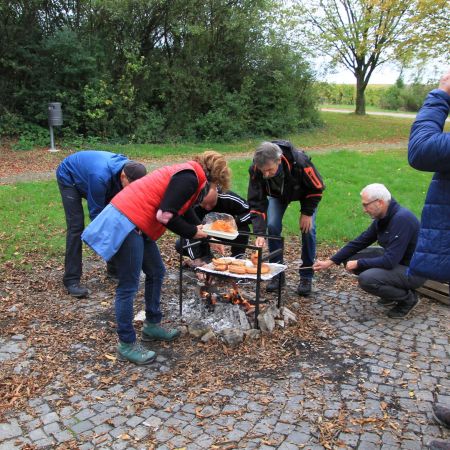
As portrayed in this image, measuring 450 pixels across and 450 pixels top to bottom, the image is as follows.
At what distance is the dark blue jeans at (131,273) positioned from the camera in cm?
346

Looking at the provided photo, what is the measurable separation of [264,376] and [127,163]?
2.18m

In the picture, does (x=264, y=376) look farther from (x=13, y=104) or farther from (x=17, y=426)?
(x=13, y=104)

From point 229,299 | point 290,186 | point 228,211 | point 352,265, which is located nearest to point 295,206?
point 228,211

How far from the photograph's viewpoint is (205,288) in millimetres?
4648

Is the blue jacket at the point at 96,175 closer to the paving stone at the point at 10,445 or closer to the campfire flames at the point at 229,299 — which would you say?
the campfire flames at the point at 229,299

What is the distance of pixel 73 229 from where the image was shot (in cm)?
488

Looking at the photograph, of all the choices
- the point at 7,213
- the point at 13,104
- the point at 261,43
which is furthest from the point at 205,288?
the point at 261,43

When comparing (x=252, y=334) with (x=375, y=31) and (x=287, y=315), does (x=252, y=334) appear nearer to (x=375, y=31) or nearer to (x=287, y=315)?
(x=287, y=315)

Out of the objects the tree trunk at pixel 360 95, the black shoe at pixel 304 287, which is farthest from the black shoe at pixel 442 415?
the tree trunk at pixel 360 95

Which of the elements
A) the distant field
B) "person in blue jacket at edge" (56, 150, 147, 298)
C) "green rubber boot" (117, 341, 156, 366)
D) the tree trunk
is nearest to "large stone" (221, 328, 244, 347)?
"green rubber boot" (117, 341, 156, 366)

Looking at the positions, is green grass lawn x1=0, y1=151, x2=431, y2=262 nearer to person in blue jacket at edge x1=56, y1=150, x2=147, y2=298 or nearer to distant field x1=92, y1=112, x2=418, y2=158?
person in blue jacket at edge x1=56, y1=150, x2=147, y2=298

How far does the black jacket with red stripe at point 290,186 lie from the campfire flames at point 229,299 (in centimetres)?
72

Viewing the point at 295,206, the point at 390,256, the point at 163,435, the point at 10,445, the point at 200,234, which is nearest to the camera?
the point at 10,445

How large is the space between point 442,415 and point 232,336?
161 cm
